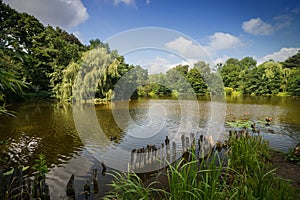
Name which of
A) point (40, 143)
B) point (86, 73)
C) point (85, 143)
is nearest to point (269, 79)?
point (86, 73)

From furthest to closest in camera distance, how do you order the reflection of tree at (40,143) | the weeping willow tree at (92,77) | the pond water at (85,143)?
the weeping willow tree at (92,77) < the reflection of tree at (40,143) < the pond water at (85,143)

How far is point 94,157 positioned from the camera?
6.02 meters

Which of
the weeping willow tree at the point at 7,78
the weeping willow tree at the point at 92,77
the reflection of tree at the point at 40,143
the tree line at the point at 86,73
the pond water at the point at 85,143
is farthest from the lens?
the tree line at the point at 86,73

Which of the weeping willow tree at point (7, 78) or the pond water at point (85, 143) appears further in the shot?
the pond water at point (85, 143)

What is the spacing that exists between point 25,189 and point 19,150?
419 cm

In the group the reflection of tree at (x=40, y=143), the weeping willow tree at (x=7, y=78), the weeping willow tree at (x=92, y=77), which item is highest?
the weeping willow tree at (x=92, y=77)

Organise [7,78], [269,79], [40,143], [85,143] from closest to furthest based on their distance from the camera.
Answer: [7,78] → [40,143] → [85,143] → [269,79]

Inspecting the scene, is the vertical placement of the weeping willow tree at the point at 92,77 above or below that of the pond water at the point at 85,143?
above

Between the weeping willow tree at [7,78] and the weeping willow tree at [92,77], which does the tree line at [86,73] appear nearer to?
the weeping willow tree at [92,77]

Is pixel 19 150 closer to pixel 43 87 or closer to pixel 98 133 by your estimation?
pixel 98 133

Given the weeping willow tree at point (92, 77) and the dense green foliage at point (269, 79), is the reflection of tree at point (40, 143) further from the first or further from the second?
the dense green foliage at point (269, 79)

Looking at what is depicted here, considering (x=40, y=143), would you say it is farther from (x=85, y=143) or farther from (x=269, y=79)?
(x=269, y=79)

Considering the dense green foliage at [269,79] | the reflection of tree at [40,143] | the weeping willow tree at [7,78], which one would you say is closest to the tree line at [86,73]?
the dense green foliage at [269,79]

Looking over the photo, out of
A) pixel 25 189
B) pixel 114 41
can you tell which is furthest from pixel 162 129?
pixel 25 189
